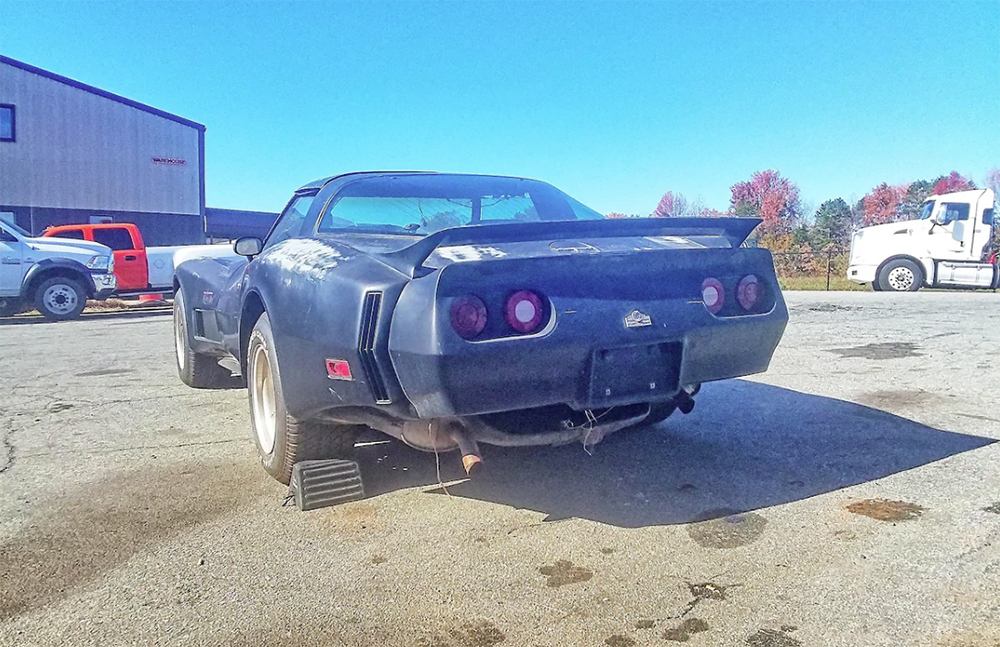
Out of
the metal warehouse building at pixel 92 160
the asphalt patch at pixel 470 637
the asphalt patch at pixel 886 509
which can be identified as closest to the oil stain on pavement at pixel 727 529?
the asphalt patch at pixel 886 509

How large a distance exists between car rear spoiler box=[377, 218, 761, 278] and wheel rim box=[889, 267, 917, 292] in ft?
53.9

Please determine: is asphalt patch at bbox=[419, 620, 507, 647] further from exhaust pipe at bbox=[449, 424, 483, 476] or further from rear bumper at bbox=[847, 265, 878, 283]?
rear bumper at bbox=[847, 265, 878, 283]

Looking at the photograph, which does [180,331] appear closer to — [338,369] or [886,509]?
[338,369]

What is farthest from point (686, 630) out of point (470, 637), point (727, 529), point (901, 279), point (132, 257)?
point (901, 279)

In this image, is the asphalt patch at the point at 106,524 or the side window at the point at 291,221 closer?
the asphalt patch at the point at 106,524

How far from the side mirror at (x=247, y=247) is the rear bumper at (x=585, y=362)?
6.35ft

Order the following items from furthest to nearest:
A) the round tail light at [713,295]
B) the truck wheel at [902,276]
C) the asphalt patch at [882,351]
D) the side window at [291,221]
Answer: the truck wheel at [902,276] → the asphalt patch at [882,351] → the side window at [291,221] → the round tail light at [713,295]

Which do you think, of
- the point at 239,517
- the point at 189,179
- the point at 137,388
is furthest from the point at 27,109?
the point at 239,517

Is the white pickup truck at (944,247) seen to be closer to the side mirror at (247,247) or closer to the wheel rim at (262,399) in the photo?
the side mirror at (247,247)

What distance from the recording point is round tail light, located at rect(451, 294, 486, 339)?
2463 mm

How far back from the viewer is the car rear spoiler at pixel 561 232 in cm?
255

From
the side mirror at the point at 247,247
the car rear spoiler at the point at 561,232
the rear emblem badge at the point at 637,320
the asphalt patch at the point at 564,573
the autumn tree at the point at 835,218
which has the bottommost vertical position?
the asphalt patch at the point at 564,573

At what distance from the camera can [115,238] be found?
15.4 metres

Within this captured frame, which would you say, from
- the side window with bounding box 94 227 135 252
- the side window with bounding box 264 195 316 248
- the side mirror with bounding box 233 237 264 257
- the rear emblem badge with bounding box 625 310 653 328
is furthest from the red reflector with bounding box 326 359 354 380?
the side window with bounding box 94 227 135 252
